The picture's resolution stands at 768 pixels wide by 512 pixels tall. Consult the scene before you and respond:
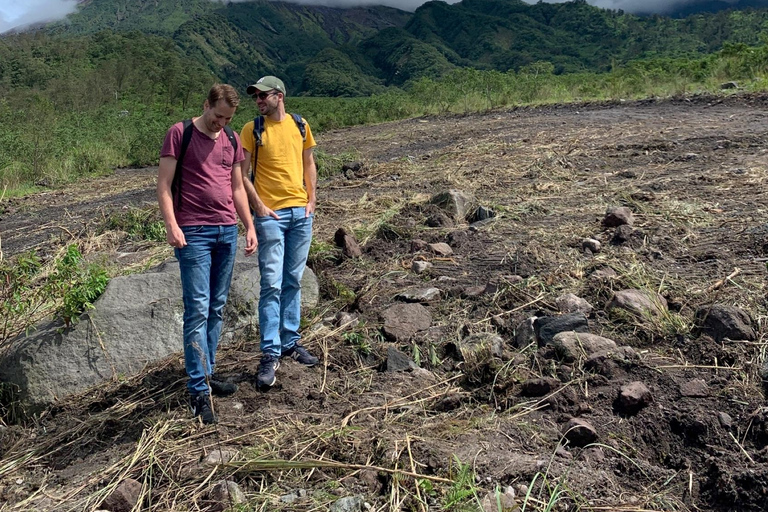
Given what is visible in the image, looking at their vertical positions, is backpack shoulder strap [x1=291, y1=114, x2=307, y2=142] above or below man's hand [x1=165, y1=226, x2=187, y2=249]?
above

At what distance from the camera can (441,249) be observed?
16.4ft

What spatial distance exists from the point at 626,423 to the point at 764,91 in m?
10.3

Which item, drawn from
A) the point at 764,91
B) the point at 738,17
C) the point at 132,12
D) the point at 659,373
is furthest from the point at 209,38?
the point at 659,373

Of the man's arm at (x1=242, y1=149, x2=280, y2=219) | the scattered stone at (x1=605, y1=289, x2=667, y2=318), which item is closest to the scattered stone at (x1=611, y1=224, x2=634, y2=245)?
the scattered stone at (x1=605, y1=289, x2=667, y2=318)

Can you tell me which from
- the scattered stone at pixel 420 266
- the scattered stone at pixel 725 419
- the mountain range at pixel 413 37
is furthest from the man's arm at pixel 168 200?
the mountain range at pixel 413 37

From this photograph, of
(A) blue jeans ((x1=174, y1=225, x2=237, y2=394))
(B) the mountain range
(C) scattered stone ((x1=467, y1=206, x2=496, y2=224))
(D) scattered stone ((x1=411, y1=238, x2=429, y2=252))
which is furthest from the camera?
(B) the mountain range

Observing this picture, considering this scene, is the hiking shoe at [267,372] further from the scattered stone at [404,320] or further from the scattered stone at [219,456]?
the scattered stone at [404,320]

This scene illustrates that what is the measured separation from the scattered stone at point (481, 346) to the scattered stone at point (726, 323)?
3.43 feet

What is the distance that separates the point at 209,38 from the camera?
107m

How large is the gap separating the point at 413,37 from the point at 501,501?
103759mm

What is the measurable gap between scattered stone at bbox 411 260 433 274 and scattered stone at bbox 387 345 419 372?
1.22 metres

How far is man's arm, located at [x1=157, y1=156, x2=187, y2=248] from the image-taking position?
296 centimetres

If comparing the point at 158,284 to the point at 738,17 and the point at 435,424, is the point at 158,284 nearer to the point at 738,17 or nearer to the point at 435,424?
the point at 435,424

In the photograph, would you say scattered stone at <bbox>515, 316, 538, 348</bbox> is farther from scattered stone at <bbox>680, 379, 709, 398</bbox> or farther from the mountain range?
the mountain range
